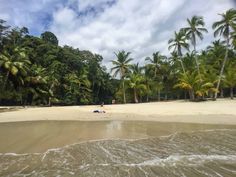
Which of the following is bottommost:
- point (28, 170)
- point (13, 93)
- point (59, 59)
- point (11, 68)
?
point (28, 170)

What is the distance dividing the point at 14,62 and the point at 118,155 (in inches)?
1259

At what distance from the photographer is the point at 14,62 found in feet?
124

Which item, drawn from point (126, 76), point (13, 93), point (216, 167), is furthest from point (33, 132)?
point (126, 76)

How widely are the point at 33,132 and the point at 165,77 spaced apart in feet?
128

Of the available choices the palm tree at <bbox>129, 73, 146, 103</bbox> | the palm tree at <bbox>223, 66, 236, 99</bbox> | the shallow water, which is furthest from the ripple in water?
the palm tree at <bbox>129, 73, 146, 103</bbox>

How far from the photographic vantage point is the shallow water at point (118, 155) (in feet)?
24.7

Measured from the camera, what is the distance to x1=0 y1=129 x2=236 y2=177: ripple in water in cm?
745

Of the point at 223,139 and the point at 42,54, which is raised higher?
the point at 42,54

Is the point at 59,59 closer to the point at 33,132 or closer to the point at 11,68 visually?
the point at 11,68

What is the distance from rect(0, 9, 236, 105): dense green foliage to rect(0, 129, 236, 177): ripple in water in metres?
28.3

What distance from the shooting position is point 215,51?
50688mm

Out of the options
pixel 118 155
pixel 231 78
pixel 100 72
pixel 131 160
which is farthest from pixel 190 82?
pixel 131 160

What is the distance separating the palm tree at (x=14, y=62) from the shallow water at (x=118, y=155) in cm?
2488

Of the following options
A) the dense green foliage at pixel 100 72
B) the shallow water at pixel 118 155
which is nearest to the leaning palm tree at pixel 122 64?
the dense green foliage at pixel 100 72
